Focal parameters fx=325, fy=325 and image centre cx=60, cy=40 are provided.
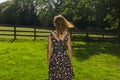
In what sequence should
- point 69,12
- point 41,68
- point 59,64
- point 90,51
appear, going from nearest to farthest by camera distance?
point 59,64
point 41,68
point 90,51
point 69,12

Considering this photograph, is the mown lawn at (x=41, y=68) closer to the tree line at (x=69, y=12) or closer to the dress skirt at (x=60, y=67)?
the dress skirt at (x=60, y=67)

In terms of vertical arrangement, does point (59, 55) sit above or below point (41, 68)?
above

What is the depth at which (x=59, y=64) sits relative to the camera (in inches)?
280

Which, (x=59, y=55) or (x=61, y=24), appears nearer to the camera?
(x=61, y=24)

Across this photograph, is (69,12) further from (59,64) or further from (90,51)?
(59,64)

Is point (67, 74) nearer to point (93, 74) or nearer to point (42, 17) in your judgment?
point (93, 74)

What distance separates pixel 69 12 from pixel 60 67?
109ft

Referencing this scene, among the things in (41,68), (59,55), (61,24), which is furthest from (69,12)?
(61,24)

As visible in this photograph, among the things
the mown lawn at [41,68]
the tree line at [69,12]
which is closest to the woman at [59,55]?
the mown lawn at [41,68]

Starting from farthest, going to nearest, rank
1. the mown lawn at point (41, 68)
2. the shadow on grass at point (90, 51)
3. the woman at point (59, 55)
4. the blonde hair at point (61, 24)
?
the shadow on grass at point (90, 51)
the mown lawn at point (41, 68)
the woman at point (59, 55)
the blonde hair at point (61, 24)

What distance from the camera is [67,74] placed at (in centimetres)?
720

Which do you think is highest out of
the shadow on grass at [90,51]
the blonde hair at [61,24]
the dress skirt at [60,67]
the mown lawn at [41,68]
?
the blonde hair at [61,24]

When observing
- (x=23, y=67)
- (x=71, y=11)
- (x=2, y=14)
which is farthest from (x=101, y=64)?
(x=2, y=14)

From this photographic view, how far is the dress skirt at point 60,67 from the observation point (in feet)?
23.3
